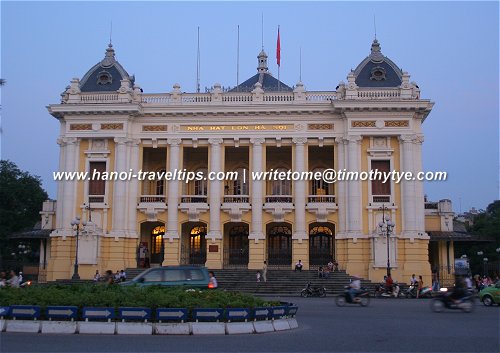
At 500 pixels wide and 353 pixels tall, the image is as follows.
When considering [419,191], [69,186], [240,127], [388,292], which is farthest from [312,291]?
[69,186]

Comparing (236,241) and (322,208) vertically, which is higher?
(322,208)

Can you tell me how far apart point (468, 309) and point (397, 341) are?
382 inches

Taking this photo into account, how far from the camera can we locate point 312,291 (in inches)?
1400

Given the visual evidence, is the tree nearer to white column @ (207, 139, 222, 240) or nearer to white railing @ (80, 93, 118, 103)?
white railing @ (80, 93, 118, 103)

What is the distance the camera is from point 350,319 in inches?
797

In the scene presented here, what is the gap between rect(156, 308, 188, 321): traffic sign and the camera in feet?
53.0

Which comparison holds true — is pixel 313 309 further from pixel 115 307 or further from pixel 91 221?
pixel 91 221

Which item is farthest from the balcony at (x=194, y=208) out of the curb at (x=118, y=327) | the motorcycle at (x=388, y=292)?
the curb at (x=118, y=327)

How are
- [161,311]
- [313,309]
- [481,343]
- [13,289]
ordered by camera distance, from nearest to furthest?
[481,343] → [161,311] → [13,289] → [313,309]

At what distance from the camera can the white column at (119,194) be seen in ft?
140

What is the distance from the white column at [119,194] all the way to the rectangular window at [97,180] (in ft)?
3.72

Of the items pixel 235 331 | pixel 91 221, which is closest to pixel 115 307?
pixel 235 331

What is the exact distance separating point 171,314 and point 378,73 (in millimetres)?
32784

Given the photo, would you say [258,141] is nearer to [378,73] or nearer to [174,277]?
[378,73]
